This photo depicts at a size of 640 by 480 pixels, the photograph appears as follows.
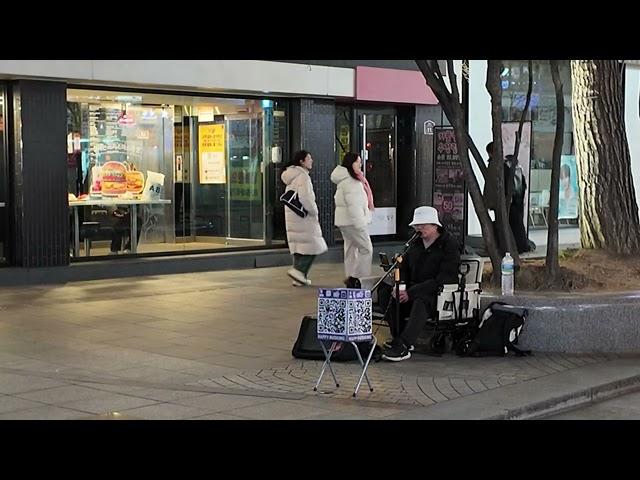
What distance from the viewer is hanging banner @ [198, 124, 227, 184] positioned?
16.7 meters

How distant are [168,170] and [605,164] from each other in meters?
7.78

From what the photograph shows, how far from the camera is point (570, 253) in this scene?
39.1 ft

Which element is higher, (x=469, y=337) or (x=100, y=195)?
(x=100, y=195)

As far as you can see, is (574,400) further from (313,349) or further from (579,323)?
(313,349)

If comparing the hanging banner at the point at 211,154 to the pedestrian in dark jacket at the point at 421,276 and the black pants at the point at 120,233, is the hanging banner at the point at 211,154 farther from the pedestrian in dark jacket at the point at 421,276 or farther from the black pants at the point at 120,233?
the pedestrian in dark jacket at the point at 421,276

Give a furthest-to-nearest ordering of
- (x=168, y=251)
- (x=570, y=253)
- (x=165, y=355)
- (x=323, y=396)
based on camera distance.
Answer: (x=168, y=251)
(x=570, y=253)
(x=165, y=355)
(x=323, y=396)

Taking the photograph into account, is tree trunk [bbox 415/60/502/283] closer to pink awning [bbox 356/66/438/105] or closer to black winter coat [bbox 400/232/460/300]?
black winter coat [bbox 400/232/460/300]

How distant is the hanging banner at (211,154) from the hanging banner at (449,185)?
4895 millimetres

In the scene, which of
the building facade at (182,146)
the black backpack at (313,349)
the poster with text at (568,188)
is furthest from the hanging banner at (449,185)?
the poster with text at (568,188)

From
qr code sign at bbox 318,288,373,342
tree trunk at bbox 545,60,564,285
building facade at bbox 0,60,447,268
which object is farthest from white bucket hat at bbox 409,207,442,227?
building facade at bbox 0,60,447,268

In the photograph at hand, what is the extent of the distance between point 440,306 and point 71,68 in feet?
24.8
